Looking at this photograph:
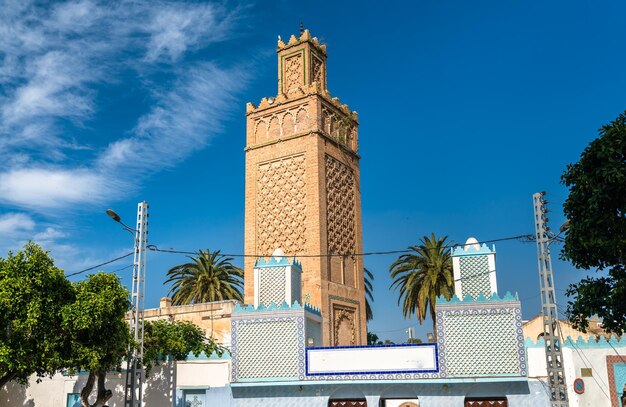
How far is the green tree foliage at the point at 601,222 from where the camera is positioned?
13156 mm

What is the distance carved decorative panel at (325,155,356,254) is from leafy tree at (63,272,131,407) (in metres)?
8.99

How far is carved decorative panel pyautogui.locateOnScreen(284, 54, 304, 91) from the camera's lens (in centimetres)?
2648

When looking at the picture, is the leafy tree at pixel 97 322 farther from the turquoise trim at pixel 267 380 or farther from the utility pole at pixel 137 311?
the turquoise trim at pixel 267 380

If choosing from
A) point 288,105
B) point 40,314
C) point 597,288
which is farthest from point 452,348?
point 288,105

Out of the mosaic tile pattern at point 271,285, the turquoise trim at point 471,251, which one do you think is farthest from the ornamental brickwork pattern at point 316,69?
the turquoise trim at point 471,251

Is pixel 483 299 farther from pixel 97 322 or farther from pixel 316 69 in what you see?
pixel 316 69

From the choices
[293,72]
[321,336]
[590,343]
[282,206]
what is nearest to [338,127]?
[293,72]

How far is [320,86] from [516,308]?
13.0 m

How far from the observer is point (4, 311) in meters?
15.8

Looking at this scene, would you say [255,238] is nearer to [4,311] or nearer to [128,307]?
[128,307]

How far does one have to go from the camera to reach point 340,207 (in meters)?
25.7

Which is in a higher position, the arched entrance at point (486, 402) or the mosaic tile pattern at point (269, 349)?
the mosaic tile pattern at point (269, 349)

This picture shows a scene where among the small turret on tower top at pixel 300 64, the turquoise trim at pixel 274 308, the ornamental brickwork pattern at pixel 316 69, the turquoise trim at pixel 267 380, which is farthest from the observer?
the ornamental brickwork pattern at pixel 316 69

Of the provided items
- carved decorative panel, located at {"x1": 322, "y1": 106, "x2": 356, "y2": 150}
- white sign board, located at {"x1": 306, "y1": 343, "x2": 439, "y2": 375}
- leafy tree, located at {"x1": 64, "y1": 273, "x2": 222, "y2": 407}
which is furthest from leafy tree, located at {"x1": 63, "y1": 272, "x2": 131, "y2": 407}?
carved decorative panel, located at {"x1": 322, "y1": 106, "x2": 356, "y2": 150}
